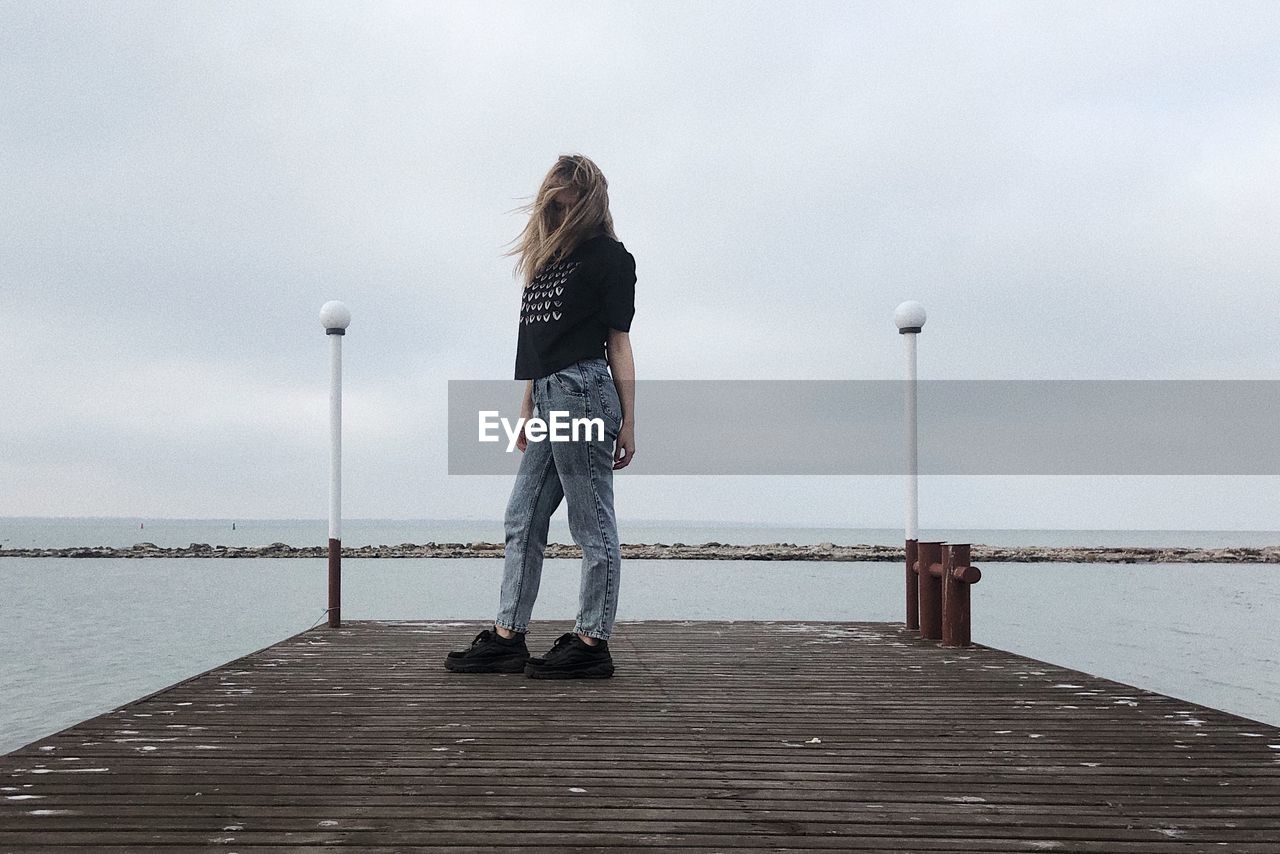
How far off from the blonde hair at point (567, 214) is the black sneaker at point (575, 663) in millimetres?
1461

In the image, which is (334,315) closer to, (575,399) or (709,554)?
(575,399)

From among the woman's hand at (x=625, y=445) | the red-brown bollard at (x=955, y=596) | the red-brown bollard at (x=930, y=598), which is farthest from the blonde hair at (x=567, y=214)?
the red-brown bollard at (x=930, y=598)

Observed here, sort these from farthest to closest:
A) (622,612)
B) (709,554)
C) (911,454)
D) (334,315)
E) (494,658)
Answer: (709,554)
(622,612)
(911,454)
(334,315)
(494,658)

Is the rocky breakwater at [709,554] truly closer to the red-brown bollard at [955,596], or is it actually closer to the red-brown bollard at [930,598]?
the red-brown bollard at [930,598]

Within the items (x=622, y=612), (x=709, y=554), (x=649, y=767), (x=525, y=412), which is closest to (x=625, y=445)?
(x=525, y=412)

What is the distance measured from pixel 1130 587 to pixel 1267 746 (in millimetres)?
31522

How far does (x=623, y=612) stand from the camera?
58.7 feet

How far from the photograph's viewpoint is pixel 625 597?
22250 mm

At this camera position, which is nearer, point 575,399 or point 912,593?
point 575,399

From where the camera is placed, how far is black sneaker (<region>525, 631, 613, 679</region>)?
11.0 feet

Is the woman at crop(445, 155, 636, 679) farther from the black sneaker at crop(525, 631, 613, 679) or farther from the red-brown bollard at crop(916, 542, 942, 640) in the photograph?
the red-brown bollard at crop(916, 542, 942, 640)

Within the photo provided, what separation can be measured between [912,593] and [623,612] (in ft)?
43.8

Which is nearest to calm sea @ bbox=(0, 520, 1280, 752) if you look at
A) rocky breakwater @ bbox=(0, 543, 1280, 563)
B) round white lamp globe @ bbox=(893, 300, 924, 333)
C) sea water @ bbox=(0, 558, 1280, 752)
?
sea water @ bbox=(0, 558, 1280, 752)

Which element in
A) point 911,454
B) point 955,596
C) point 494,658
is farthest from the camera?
point 911,454
